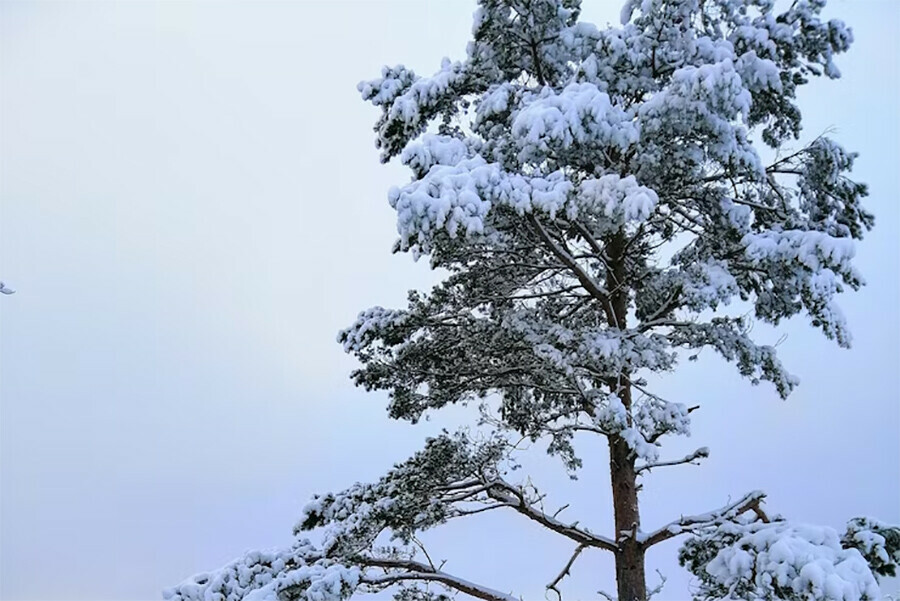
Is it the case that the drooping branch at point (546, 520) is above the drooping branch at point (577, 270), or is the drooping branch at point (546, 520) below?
below

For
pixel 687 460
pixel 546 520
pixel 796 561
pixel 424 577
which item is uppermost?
pixel 687 460

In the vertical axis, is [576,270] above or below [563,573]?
above

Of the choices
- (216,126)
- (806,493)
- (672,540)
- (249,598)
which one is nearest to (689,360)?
(672,540)

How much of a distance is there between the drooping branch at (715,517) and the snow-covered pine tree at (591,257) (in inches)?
0.6

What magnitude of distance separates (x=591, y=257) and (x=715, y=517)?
7.84ft

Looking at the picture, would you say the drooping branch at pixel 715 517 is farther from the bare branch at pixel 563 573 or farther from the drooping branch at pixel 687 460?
the bare branch at pixel 563 573

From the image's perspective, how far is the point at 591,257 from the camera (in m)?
7.25

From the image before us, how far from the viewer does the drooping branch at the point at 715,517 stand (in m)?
6.32

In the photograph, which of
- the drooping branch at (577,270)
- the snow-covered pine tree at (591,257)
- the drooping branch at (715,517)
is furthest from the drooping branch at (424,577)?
the drooping branch at (577,270)

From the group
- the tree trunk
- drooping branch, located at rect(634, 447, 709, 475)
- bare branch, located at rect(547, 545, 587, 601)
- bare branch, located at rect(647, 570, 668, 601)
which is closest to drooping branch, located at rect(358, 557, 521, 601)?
bare branch, located at rect(547, 545, 587, 601)

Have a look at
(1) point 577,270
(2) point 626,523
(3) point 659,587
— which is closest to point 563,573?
(3) point 659,587

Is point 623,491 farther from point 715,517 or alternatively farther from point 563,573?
point 563,573

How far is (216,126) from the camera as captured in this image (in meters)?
14.3

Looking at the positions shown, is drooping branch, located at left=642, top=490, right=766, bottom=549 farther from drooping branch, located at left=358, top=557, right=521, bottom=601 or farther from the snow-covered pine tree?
drooping branch, located at left=358, top=557, right=521, bottom=601
